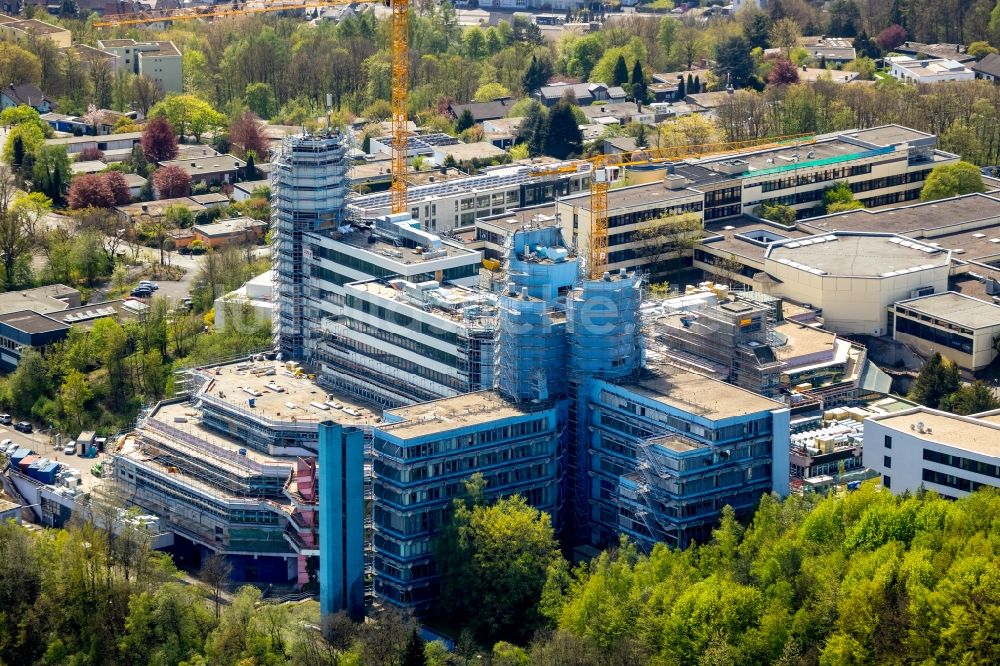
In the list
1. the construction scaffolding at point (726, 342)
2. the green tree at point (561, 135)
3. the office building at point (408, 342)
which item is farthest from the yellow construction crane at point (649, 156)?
the office building at point (408, 342)

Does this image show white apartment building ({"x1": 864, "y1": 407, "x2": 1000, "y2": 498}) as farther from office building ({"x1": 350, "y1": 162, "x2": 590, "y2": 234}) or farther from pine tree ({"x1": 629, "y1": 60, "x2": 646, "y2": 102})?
pine tree ({"x1": 629, "y1": 60, "x2": 646, "y2": 102})

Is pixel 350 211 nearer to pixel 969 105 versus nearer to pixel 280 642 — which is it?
pixel 280 642

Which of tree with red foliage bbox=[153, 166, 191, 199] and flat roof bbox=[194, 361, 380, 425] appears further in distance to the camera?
tree with red foliage bbox=[153, 166, 191, 199]

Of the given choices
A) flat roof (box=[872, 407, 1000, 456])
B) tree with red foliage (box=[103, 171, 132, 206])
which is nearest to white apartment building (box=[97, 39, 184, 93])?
tree with red foliage (box=[103, 171, 132, 206])

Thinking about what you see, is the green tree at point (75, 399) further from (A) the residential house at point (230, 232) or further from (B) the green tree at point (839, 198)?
(B) the green tree at point (839, 198)

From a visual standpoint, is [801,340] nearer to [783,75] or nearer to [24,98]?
[783,75]
